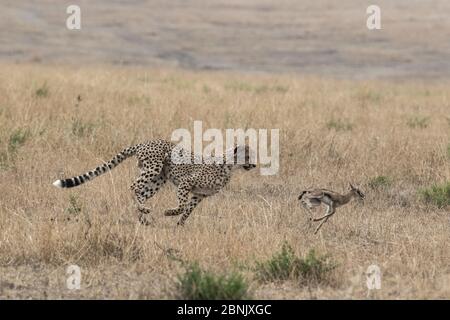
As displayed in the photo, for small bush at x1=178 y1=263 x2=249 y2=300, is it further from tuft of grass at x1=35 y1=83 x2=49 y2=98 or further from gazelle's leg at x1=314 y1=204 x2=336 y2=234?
tuft of grass at x1=35 y1=83 x2=49 y2=98

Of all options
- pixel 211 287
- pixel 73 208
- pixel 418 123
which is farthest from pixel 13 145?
pixel 418 123

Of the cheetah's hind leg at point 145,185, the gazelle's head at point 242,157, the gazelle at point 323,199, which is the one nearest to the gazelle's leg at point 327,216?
the gazelle at point 323,199

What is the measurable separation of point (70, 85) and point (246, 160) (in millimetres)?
7884

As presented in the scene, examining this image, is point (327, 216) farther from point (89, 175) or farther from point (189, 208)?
point (89, 175)

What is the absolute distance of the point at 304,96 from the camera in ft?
53.8

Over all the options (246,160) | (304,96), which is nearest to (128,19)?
(304,96)

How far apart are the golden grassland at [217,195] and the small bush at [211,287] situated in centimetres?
16

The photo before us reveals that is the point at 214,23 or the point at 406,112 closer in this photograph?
the point at 406,112

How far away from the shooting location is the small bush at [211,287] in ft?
18.1

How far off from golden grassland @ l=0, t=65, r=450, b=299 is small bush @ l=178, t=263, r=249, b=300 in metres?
0.16

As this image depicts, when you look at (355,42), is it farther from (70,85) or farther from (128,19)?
(70,85)

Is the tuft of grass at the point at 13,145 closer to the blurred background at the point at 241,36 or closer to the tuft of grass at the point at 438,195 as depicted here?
the tuft of grass at the point at 438,195

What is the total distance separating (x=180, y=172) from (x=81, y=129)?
366 centimetres

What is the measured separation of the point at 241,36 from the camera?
34.5 m
